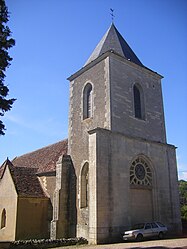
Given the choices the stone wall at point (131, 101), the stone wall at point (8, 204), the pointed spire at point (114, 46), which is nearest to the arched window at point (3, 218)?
the stone wall at point (8, 204)

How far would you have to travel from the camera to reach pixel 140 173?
52.5 ft

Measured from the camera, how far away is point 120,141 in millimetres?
15109

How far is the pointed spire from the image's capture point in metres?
18.0

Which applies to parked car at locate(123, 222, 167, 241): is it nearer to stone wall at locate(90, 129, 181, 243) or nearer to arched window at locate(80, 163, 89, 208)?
stone wall at locate(90, 129, 181, 243)

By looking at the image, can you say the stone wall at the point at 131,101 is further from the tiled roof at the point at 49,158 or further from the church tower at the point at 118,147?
the tiled roof at the point at 49,158

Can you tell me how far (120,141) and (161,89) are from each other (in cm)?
676

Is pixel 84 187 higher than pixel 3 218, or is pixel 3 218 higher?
pixel 84 187

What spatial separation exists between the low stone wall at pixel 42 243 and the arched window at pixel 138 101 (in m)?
8.51

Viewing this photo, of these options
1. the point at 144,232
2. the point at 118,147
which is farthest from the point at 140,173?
the point at 144,232

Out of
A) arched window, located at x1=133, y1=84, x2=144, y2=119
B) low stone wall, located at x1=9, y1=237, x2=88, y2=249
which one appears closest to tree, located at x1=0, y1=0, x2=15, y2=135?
low stone wall, located at x1=9, y1=237, x2=88, y2=249

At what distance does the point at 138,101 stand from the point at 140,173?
16.2 feet

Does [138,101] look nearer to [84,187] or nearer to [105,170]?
[105,170]

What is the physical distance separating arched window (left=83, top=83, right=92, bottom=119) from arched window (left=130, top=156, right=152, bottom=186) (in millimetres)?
4283

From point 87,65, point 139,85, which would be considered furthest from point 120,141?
point 87,65
